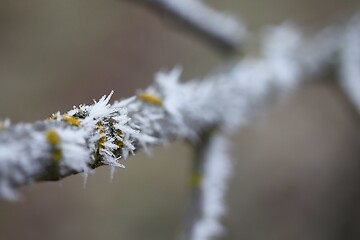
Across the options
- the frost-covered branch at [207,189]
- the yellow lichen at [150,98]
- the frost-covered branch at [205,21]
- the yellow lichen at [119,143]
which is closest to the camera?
the yellow lichen at [119,143]

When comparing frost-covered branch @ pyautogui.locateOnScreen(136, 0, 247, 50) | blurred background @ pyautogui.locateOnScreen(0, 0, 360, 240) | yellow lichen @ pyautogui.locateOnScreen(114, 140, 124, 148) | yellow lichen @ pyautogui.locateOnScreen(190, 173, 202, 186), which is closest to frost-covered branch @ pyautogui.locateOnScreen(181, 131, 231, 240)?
Answer: yellow lichen @ pyautogui.locateOnScreen(190, 173, 202, 186)

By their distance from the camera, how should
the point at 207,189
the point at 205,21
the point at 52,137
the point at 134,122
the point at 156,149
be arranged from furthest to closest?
the point at 156,149 < the point at 205,21 < the point at 207,189 < the point at 134,122 < the point at 52,137

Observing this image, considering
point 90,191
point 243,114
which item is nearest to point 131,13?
point 90,191

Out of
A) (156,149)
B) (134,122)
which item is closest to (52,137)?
(134,122)

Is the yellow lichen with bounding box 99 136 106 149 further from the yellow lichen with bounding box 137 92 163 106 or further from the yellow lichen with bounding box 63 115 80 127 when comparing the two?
the yellow lichen with bounding box 137 92 163 106

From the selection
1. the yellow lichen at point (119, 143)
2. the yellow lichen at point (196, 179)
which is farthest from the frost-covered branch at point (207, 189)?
the yellow lichen at point (119, 143)

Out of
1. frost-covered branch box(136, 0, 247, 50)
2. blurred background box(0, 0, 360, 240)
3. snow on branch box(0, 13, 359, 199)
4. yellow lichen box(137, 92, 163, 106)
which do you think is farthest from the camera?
blurred background box(0, 0, 360, 240)

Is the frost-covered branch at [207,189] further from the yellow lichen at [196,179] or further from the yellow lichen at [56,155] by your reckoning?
the yellow lichen at [56,155]

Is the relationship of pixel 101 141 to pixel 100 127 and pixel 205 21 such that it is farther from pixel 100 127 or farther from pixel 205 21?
pixel 205 21
